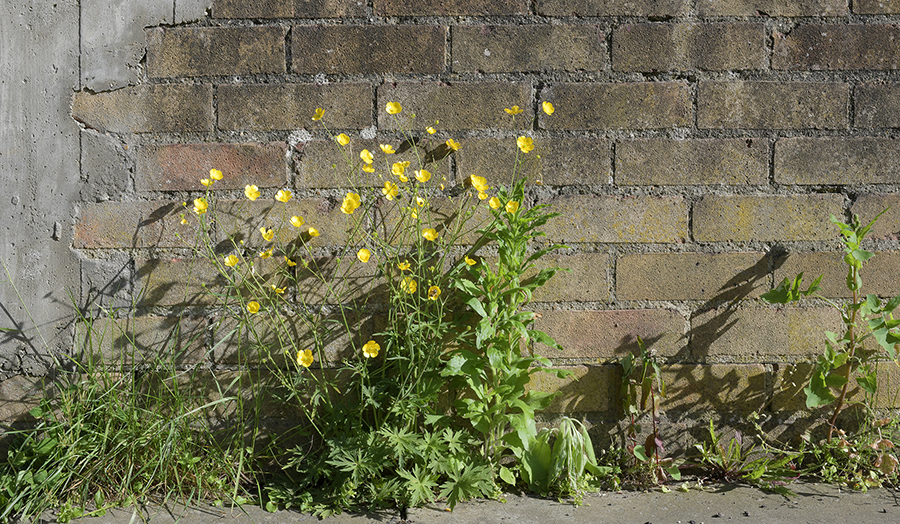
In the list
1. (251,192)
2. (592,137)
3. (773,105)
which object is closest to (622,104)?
(592,137)

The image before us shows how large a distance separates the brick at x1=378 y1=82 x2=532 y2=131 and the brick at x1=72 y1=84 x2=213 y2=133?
53 cm

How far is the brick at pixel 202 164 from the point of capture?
1758 mm

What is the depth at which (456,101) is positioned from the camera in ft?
5.77

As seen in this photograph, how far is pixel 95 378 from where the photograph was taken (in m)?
1.67

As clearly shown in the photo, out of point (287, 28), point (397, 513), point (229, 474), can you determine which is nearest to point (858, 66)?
point (287, 28)

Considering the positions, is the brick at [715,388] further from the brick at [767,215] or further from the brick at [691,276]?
the brick at [767,215]

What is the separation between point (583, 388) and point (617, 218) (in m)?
0.51

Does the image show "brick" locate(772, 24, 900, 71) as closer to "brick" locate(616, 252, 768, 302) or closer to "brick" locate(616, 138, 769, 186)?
"brick" locate(616, 138, 769, 186)

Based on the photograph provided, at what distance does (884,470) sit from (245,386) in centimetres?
A: 183

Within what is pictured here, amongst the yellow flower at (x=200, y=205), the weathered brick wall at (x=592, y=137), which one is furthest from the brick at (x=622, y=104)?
the yellow flower at (x=200, y=205)

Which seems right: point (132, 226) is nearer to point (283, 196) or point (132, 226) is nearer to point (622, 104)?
point (283, 196)

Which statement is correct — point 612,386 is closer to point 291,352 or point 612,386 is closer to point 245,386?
point 291,352

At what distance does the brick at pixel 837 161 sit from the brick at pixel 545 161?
20.6 inches

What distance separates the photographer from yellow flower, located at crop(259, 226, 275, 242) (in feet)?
5.57
